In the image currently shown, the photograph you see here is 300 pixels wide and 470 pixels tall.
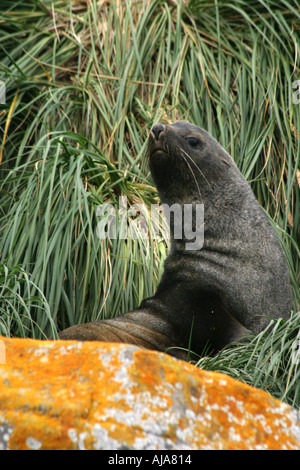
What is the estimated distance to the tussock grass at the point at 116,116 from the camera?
3.62 meters

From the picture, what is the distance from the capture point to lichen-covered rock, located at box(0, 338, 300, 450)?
1.39 m

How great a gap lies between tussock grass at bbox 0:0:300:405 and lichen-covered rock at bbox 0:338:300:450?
1766 millimetres

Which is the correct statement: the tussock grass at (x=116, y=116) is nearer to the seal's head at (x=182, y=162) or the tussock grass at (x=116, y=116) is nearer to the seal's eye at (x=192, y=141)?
the seal's head at (x=182, y=162)

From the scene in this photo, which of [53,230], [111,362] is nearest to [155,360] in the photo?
[111,362]

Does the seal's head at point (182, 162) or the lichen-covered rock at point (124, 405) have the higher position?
the seal's head at point (182, 162)

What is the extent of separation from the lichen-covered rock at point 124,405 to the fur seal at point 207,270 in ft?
3.84

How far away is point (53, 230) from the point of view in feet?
11.9
